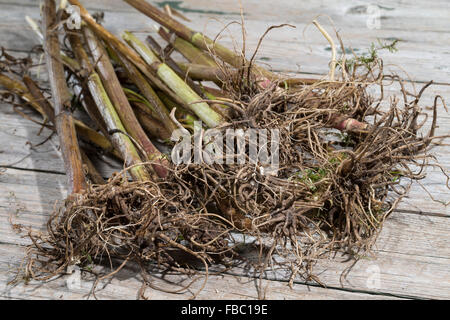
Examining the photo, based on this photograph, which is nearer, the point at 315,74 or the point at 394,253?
the point at 394,253

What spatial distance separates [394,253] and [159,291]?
54 centimetres

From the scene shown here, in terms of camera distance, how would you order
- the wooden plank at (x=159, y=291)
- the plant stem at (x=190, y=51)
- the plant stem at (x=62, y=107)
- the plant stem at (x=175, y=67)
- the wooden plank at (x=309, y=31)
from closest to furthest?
the wooden plank at (x=159, y=291)
the plant stem at (x=62, y=107)
the plant stem at (x=175, y=67)
the plant stem at (x=190, y=51)
the wooden plank at (x=309, y=31)

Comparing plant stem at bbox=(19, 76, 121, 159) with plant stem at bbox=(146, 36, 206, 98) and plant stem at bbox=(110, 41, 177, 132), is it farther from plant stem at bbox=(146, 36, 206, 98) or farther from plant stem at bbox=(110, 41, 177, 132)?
plant stem at bbox=(146, 36, 206, 98)

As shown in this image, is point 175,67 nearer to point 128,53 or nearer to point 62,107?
point 128,53

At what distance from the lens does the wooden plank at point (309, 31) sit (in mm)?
1933

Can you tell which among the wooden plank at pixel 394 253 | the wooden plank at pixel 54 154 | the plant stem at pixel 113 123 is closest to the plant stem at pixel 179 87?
the plant stem at pixel 113 123

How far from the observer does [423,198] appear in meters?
1.41

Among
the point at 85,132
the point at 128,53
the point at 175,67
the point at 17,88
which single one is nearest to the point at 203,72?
the point at 175,67

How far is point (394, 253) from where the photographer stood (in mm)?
1270

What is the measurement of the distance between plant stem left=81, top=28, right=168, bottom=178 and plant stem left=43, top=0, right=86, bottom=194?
0.10 meters

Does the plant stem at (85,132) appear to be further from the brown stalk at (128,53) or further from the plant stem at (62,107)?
the brown stalk at (128,53)

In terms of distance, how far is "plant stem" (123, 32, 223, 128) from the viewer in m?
1.42

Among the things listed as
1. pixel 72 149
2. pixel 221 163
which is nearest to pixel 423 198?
pixel 221 163

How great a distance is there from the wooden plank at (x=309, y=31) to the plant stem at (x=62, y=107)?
445mm
